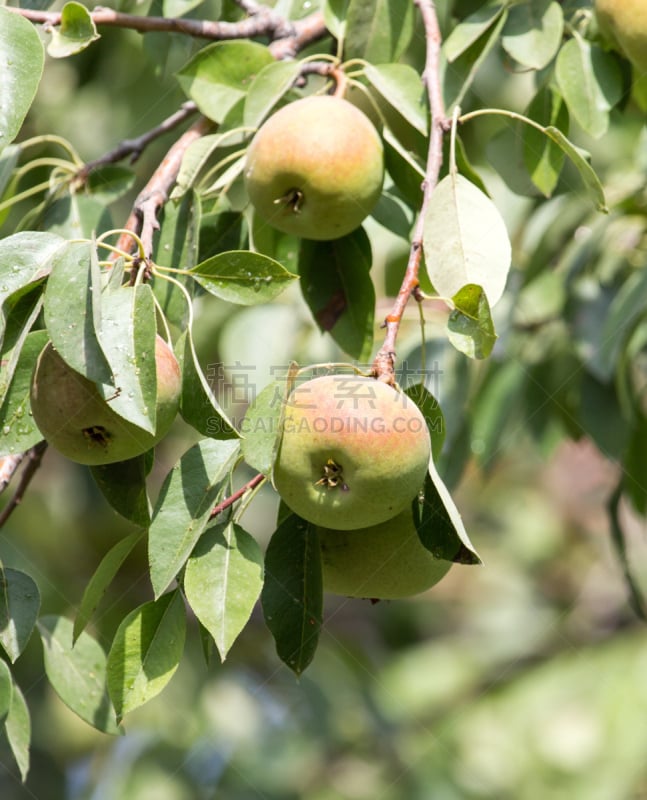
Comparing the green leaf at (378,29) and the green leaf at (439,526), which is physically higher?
the green leaf at (378,29)

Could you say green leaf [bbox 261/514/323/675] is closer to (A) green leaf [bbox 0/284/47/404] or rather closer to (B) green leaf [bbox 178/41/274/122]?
(A) green leaf [bbox 0/284/47/404]

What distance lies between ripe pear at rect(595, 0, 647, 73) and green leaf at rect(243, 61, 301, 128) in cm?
46

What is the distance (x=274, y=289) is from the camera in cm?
116

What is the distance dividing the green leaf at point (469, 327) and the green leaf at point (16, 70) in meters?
0.50

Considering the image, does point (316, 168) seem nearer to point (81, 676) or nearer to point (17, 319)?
point (17, 319)

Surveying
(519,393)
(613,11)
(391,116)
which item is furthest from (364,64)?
(519,393)

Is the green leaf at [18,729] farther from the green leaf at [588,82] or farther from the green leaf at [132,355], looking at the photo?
the green leaf at [588,82]

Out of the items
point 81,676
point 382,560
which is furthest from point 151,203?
point 81,676

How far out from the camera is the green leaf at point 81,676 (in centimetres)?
142

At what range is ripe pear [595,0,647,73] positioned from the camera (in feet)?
4.83

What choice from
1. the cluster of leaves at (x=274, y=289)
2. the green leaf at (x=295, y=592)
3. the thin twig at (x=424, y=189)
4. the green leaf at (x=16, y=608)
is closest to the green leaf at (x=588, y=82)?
the cluster of leaves at (x=274, y=289)

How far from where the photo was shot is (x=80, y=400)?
107 cm

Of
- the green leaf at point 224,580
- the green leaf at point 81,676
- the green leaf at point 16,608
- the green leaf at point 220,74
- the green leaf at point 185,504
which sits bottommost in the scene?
the green leaf at point 81,676

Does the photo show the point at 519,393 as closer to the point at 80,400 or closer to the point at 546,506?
the point at 80,400
